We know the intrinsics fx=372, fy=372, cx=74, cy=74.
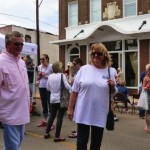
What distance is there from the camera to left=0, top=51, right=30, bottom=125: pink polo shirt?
4.27 metres

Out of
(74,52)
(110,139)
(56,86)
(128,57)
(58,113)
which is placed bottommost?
(110,139)

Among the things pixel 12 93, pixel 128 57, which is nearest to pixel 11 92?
pixel 12 93

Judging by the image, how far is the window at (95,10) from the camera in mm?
22703

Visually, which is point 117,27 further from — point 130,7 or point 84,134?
point 84,134

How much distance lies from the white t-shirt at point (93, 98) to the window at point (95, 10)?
1811 centimetres

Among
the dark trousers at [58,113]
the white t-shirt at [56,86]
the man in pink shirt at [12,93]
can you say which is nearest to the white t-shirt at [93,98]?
the man in pink shirt at [12,93]

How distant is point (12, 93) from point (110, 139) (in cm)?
444

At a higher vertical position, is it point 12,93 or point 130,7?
point 130,7

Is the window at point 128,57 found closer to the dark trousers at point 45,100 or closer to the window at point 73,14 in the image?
the window at point 73,14

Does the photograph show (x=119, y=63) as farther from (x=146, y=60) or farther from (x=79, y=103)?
(x=79, y=103)

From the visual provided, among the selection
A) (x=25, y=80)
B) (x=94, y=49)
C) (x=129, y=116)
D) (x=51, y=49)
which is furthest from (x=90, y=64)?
(x=51, y=49)

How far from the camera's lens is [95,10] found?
75.0ft

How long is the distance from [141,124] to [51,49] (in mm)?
29611

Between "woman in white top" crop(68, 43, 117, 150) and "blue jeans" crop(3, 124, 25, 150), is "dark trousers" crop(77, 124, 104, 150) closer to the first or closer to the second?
"woman in white top" crop(68, 43, 117, 150)
